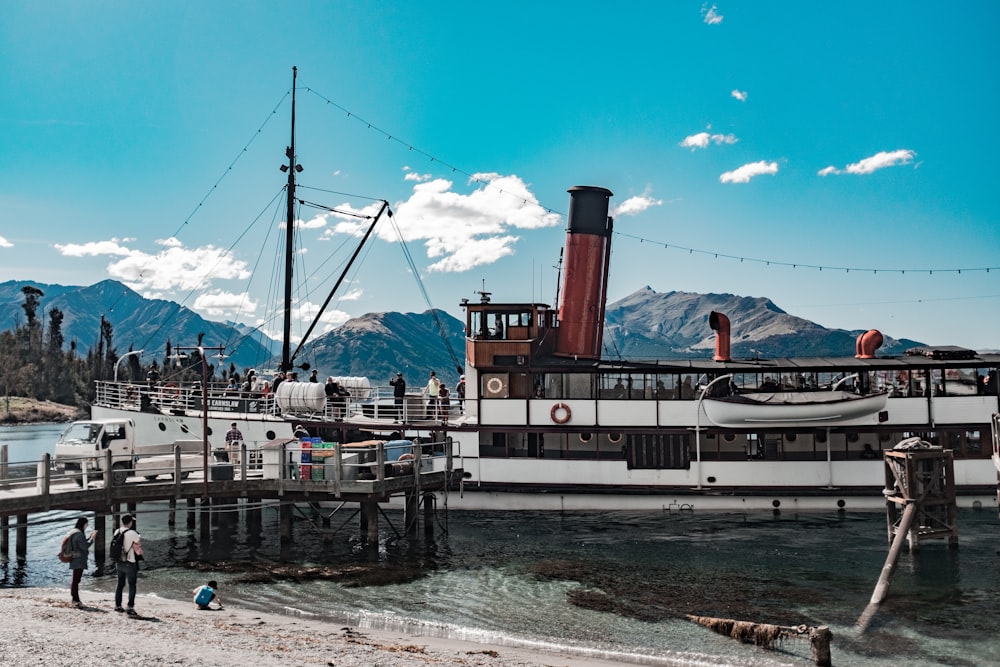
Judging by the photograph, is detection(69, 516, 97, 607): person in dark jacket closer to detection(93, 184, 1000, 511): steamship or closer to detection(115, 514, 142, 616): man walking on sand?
detection(115, 514, 142, 616): man walking on sand

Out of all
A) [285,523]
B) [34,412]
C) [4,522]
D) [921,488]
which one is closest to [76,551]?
[285,523]

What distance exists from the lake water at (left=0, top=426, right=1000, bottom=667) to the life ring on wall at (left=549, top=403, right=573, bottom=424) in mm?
3643

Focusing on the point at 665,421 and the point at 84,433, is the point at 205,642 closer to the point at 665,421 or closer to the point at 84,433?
the point at 84,433

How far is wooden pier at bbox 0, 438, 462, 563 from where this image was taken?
21156 mm

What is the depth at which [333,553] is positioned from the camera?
2405cm

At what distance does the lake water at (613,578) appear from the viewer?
53.5 ft

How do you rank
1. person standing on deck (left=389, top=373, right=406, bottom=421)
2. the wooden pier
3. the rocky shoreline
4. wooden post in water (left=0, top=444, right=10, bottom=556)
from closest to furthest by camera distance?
the wooden pier < wooden post in water (left=0, top=444, right=10, bottom=556) < person standing on deck (left=389, top=373, right=406, bottom=421) < the rocky shoreline

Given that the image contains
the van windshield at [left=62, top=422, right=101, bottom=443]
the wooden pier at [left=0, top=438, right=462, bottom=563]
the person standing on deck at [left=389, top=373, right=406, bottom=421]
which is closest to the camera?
the wooden pier at [left=0, top=438, right=462, bottom=563]

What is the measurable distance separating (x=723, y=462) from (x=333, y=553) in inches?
571

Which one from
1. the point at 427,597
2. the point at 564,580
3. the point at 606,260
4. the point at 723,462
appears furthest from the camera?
the point at 606,260

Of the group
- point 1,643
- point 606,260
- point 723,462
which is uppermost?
Answer: point 606,260

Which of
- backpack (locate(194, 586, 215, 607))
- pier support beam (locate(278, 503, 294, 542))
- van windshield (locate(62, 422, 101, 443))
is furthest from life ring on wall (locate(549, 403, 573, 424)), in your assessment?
van windshield (locate(62, 422, 101, 443))

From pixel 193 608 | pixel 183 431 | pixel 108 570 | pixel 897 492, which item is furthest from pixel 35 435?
pixel 897 492

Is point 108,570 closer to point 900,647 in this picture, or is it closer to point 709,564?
point 709,564
